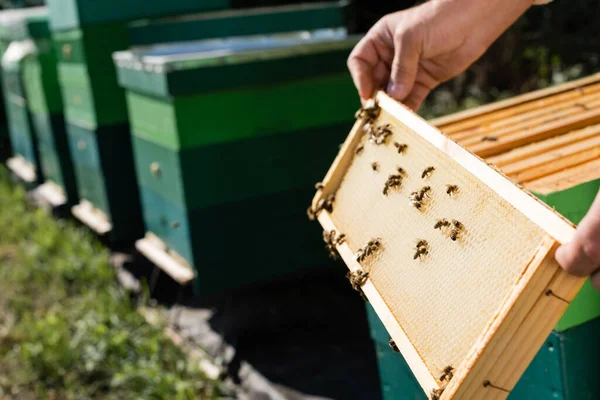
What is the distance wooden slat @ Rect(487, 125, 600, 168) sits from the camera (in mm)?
1483

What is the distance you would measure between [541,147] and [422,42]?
0.38 m

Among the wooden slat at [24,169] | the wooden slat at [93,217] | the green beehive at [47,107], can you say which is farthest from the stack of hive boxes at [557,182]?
the wooden slat at [24,169]

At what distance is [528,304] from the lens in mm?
956

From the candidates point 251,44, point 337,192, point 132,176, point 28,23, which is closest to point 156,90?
point 251,44

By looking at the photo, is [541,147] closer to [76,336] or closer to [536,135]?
[536,135]

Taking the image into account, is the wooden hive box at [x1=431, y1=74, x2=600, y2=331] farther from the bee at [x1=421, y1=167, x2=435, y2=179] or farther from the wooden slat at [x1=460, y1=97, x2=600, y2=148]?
the bee at [x1=421, y1=167, x2=435, y2=179]

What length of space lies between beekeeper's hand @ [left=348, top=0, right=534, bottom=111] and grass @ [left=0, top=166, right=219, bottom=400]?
5.77 feet

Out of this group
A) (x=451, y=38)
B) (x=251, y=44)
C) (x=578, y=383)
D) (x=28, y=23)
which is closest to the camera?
(x=578, y=383)

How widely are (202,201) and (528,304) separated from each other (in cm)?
203

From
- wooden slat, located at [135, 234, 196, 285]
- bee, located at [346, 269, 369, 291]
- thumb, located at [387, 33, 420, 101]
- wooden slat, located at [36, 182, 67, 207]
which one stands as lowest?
wooden slat, located at [36, 182, 67, 207]

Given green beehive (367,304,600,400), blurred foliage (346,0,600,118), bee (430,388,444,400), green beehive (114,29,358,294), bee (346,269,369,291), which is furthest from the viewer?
blurred foliage (346,0,600,118)

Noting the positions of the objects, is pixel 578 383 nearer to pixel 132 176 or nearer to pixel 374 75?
pixel 374 75

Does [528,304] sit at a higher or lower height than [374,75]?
lower

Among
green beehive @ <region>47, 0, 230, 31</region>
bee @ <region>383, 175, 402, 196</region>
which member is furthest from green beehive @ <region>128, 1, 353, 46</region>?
bee @ <region>383, 175, 402, 196</region>
